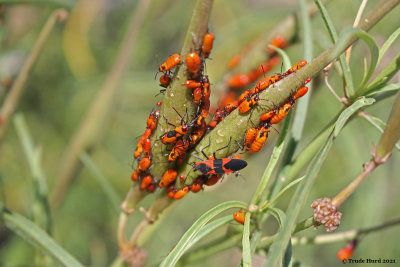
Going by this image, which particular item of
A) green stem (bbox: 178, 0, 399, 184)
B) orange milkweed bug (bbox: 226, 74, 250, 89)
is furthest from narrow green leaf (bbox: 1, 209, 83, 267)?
orange milkweed bug (bbox: 226, 74, 250, 89)

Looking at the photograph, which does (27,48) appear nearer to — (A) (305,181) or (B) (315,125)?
(B) (315,125)

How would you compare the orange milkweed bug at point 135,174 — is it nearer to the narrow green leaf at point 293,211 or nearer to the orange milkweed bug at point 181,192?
the orange milkweed bug at point 181,192

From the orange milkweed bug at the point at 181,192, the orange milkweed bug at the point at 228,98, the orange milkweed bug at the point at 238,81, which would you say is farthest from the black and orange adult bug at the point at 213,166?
the orange milkweed bug at the point at 238,81

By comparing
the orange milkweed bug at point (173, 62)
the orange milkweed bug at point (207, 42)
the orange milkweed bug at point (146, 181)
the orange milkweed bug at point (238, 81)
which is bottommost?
the orange milkweed bug at point (146, 181)

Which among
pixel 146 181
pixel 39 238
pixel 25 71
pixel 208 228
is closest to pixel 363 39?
pixel 208 228

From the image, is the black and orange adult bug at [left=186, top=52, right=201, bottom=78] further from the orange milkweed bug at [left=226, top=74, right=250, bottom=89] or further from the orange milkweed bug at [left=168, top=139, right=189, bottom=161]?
the orange milkweed bug at [left=226, top=74, right=250, bottom=89]

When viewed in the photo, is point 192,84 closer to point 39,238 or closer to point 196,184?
point 196,184
